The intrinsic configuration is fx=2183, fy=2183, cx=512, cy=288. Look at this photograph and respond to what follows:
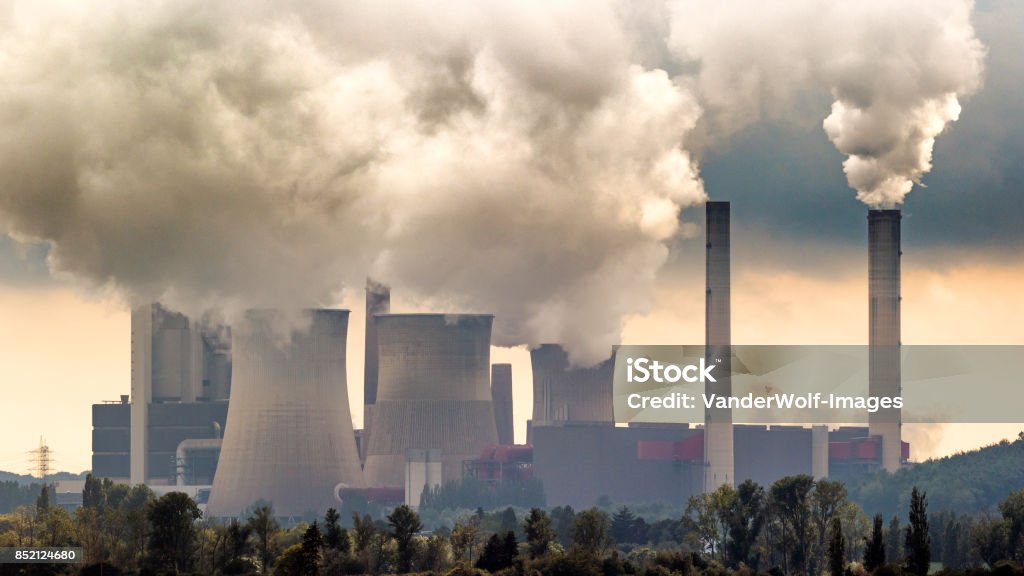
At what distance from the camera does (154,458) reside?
157 meters

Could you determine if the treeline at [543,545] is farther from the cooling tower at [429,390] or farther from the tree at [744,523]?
the cooling tower at [429,390]

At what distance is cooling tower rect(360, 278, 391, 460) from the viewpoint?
15750 centimetres

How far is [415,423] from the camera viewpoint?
462 ft

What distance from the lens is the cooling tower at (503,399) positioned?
536 feet

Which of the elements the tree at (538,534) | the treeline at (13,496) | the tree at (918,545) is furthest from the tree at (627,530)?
the treeline at (13,496)

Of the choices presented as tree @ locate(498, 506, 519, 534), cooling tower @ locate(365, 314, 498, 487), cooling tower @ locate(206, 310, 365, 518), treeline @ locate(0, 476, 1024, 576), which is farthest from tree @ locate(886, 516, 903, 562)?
cooling tower @ locate(365, 314, 498, 487)

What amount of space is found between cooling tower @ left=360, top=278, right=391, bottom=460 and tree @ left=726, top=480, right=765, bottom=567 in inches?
2906

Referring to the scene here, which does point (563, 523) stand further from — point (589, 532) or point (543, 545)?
point (543, 545)

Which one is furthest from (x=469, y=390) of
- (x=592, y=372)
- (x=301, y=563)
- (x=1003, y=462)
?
(x=301, y=563)

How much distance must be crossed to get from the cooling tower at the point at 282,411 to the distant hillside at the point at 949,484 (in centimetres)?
3675

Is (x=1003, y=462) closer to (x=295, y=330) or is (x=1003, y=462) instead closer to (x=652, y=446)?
(x=652, y=446)

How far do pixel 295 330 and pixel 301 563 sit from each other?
61279 mm

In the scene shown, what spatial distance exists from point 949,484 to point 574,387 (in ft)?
85.1

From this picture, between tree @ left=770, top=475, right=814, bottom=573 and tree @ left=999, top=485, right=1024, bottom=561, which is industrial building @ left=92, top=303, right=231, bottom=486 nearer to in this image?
tree @ left=770, top=475, right=814, bottom=573
